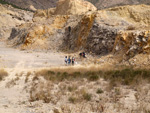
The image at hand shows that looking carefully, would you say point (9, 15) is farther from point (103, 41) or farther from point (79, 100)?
point (79, 100)

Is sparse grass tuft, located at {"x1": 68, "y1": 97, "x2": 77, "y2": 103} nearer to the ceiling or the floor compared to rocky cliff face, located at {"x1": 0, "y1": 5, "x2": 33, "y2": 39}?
nearer to the floor

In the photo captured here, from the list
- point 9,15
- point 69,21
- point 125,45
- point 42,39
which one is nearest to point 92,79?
Result: point 125,45

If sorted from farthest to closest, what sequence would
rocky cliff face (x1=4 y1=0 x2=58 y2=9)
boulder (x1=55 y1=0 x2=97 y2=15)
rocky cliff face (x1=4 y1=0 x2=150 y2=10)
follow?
rocky cliff face (x1=4 y1=0 x2=58 y2=9), rocky cliff face (x1=4 y1=0 x2=150 y2=10), boulder (x1=55 y1=0 x2=97 y2=15)

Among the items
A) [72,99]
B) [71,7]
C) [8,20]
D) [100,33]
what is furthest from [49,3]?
[72,99]

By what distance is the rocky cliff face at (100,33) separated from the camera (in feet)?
54.9

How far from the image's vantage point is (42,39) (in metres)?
31.2

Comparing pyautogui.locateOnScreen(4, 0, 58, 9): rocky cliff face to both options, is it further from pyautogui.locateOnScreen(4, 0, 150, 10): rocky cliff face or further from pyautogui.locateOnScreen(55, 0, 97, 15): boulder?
pyautogui.locateOnScreen(55, 0, 97, 15): boulder

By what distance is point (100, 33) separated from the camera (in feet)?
72.5

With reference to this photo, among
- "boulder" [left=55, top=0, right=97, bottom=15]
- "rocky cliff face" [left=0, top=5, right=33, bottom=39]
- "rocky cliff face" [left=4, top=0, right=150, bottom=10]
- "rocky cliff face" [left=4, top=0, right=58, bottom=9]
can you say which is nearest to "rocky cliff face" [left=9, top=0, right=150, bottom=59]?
"boulder" [left=55, top=0, right=97, bottom=15]

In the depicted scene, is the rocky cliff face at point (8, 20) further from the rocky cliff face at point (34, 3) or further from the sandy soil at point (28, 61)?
the sandy soil at point (28, 61)

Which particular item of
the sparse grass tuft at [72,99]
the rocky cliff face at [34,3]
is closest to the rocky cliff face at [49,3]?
the rocky cliff face at [34,3]

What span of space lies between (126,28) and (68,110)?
1706cm

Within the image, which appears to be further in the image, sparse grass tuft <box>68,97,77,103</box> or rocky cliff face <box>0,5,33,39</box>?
rocky cliff face <box>0,5,33,39</box>

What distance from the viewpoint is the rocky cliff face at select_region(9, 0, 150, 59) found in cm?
1672
